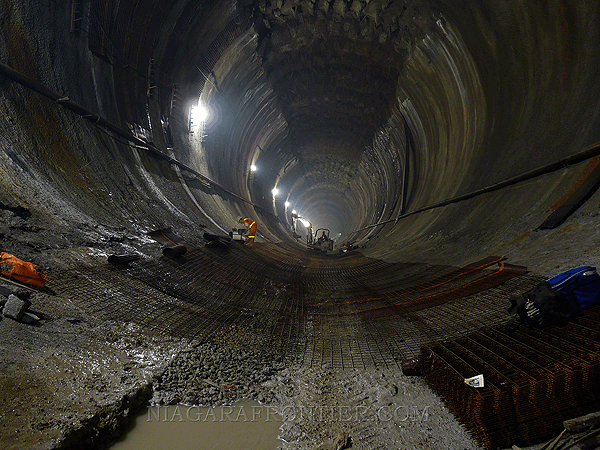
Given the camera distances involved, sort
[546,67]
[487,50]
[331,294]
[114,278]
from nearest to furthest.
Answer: [114,278]
[546,67]
[331,294]
[487,50]

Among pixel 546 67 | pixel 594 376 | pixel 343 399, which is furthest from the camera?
pixel 546 67

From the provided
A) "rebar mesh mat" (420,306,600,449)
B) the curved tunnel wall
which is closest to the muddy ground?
"rebar mesh mat" (420,306,600,449)

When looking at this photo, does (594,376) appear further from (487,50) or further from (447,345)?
(487,50)

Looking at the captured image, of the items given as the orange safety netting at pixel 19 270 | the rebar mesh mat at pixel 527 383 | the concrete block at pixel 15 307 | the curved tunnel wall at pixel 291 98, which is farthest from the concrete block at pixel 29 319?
the rebar mesh mat at pixel 527 383

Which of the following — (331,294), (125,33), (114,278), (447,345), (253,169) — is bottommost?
(447,345)

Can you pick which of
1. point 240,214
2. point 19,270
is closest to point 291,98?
point 240,214

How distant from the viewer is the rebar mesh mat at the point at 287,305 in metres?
3.35

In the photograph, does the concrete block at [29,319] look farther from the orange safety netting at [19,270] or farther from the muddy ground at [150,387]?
the orange safety netting at [19,270]

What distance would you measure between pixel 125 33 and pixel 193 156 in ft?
10.7

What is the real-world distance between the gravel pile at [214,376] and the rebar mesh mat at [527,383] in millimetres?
1497

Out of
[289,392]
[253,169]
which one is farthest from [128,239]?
[253,169]

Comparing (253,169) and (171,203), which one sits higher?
(253,169)

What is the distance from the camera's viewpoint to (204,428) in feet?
7.45

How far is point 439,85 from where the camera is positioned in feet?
27.8
